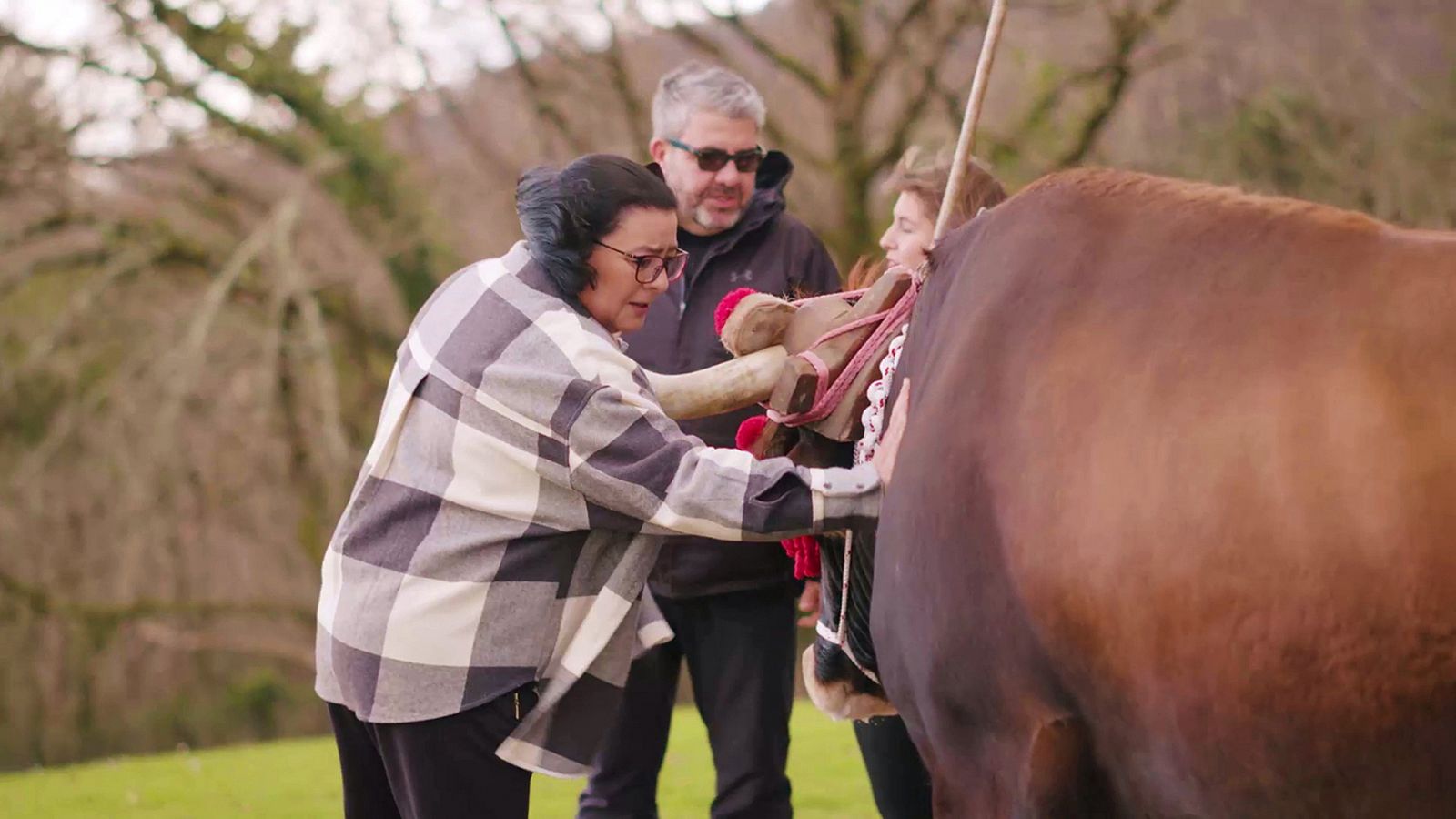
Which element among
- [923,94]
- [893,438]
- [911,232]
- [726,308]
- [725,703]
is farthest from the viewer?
[923,94]

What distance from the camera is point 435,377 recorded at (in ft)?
7.46

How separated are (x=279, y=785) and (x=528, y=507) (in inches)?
147

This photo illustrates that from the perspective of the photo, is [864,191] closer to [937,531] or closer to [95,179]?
[95,179]

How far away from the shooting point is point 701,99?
3115mm

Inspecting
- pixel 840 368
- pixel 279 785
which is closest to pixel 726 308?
pixel 840 368

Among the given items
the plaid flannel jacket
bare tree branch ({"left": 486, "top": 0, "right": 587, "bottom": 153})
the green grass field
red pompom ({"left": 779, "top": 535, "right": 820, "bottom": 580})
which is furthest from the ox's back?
bare tree branch ({"left": 486, "top": 0, "right": 587, "bottom": 153})

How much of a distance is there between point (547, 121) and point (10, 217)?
355cm

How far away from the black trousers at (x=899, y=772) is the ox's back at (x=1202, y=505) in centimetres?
96

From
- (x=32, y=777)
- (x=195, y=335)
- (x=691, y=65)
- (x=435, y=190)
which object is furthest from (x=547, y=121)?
(x=691, y=65)

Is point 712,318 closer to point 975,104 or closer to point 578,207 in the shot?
point 578,207

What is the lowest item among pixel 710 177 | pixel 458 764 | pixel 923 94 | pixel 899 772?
pixel 899 772

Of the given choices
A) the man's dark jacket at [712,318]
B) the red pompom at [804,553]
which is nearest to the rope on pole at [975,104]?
the red pompom at [804,553]

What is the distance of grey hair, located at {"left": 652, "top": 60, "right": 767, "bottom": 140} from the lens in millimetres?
3115

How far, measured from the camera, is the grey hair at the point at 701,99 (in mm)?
3115
